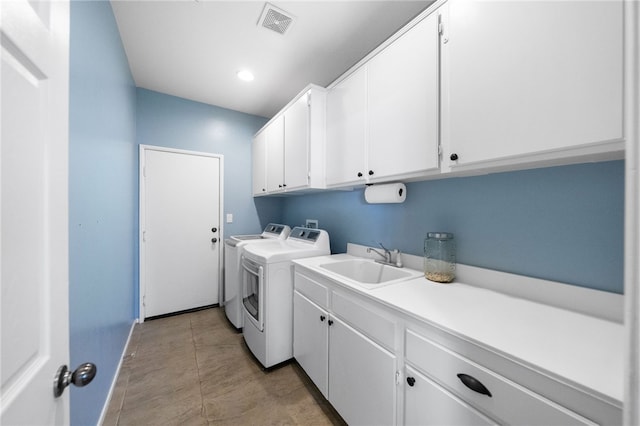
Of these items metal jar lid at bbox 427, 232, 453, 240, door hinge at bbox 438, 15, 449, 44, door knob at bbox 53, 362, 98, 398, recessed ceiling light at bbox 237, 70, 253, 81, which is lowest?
door knob at bbox 53, 362, 98, 398

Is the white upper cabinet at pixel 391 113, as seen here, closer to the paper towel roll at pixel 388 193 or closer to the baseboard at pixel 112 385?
the paper towel roll at pixel 388 193

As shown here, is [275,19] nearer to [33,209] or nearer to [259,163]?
[259,163]

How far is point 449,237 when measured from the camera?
1407mm

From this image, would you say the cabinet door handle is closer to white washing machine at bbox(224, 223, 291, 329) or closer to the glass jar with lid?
the glass jar with lid

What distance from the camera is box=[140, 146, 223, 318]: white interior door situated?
2781mm

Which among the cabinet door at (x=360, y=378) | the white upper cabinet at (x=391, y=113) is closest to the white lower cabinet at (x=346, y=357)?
the cabinet door at (x=360, y=378)

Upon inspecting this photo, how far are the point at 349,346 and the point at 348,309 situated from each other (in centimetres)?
20

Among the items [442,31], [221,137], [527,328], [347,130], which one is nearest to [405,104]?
[442,31]

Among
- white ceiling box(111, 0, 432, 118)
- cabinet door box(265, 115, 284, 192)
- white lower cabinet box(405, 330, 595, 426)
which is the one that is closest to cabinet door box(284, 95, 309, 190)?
cabinet door box(265, 115, 284, 192)

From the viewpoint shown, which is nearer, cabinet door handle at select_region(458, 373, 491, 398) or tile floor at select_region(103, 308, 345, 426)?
cabinet door handle at select_region(458, 373, 491, 398)

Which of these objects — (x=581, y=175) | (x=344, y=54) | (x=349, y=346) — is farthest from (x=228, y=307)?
(x=581, y=175)

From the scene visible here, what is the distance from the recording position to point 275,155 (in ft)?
8.80

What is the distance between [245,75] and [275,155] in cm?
83

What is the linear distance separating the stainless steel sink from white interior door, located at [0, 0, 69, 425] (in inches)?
54.7
